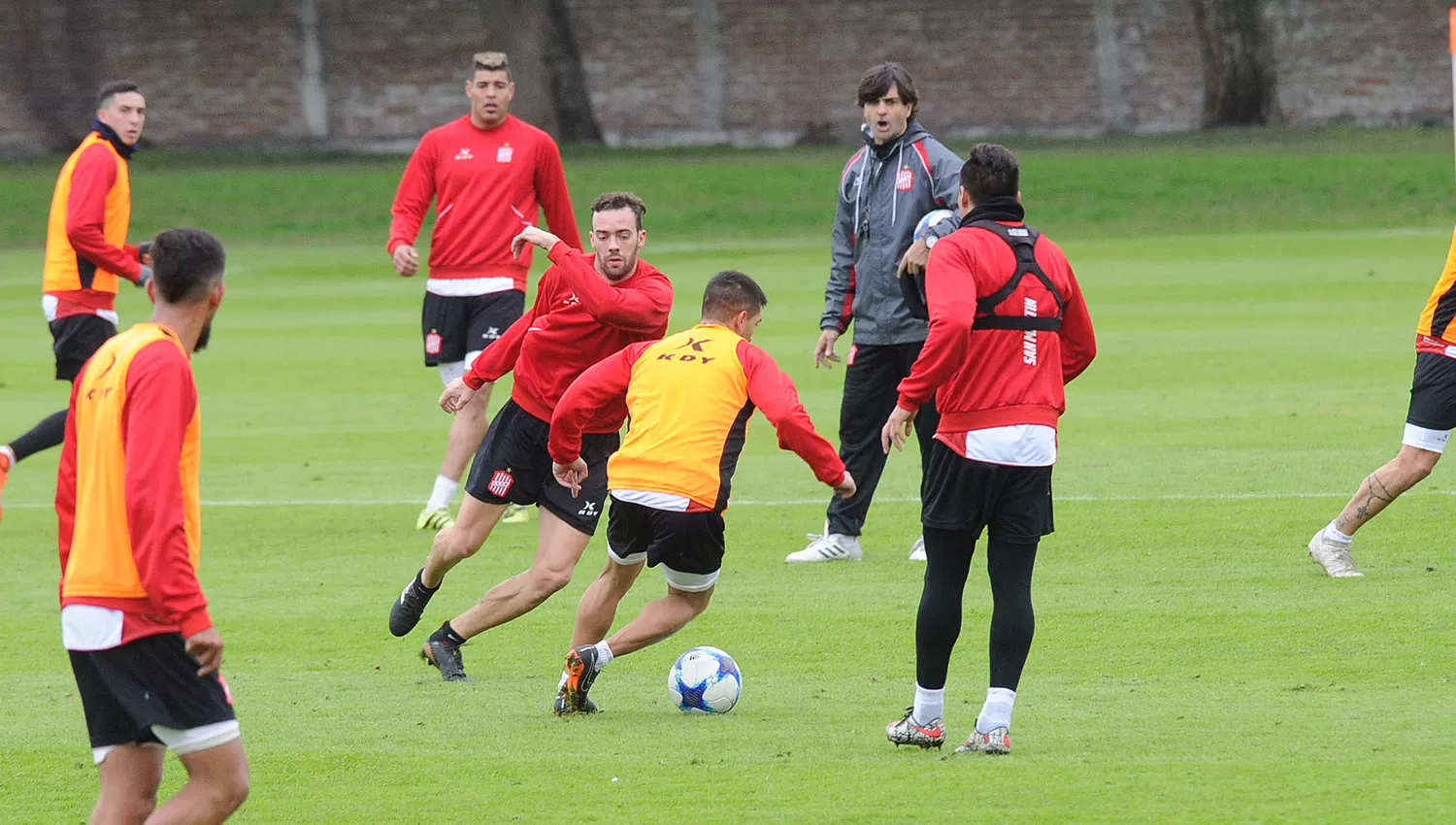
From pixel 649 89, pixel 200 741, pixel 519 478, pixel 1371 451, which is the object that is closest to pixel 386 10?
pixel 649 89

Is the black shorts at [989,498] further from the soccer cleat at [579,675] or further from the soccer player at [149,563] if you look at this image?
the soccer player at [149,563]

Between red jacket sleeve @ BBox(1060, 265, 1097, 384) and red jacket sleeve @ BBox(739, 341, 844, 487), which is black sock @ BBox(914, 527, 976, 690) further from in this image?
red jacket sleeve @ BBox(1060, 265, 1097, 384)

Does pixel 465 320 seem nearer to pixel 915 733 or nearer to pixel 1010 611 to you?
pixel 915 733

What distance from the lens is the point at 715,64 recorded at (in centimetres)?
3703

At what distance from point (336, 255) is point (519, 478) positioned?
59.8ft

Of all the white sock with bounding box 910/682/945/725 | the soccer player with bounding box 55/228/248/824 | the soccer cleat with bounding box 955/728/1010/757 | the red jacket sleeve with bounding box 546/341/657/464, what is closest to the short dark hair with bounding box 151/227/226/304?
the soccer player with bounding box 55/228/248/824

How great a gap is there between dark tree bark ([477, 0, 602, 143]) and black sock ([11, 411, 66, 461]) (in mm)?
25259

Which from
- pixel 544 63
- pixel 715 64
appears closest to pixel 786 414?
pixel 544 63

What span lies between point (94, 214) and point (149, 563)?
6.31 meters

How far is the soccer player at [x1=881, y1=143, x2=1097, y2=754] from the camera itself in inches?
233

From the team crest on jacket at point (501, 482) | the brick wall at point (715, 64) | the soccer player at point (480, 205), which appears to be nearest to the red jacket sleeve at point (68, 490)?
the team crest on jacket at point (501, 482)

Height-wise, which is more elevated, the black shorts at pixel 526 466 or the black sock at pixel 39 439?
the black shorts at pixel 526 466

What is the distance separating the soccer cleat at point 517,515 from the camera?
421 inches

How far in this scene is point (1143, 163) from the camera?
28844mm
